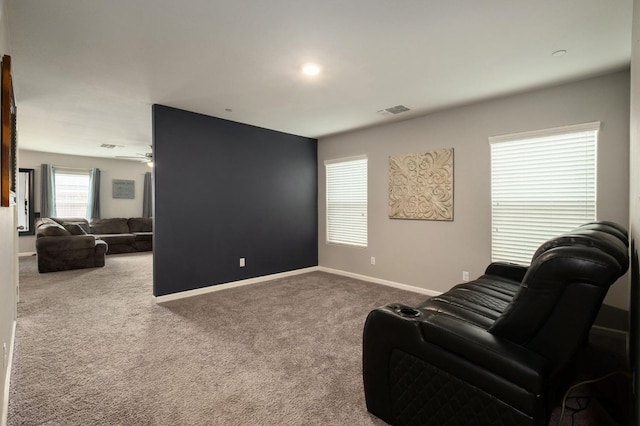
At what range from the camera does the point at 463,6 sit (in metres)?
1.98

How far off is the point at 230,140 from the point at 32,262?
5430 millimetres

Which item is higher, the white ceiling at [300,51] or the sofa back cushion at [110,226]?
the white ceiling at [300,51]

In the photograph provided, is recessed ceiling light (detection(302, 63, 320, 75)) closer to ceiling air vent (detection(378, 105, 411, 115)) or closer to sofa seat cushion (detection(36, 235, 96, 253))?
ceiling air vent (detection(378, 105, 411, 115))

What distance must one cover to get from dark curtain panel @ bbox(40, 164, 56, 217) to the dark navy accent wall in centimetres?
574

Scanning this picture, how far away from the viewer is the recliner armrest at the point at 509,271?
2703mm

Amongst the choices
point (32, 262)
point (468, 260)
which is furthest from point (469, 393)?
point (32, 262)

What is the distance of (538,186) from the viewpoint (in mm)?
3332

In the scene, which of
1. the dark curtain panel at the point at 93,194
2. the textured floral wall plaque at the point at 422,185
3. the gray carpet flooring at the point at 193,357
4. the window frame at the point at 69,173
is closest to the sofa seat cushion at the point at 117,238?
the dark curtain panel at the point at 93,194

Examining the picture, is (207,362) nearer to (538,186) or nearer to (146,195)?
(538,186)

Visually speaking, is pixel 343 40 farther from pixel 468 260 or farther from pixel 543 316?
pixel 468 260

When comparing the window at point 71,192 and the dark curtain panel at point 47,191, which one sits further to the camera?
the window at point 71,192

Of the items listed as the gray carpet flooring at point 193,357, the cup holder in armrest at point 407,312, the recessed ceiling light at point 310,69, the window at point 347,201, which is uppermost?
the recessed ceiling light at point 310,69

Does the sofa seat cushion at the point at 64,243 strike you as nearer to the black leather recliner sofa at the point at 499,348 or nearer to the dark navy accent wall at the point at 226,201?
the dark navy accent wall at the point at 226,201

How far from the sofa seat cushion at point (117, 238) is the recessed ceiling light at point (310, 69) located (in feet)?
23.1
